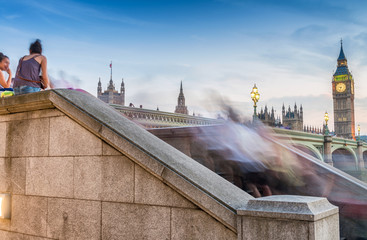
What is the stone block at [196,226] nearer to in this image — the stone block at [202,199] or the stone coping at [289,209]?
the stone block at [202,199]

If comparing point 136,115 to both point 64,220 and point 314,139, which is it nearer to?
point 314,139

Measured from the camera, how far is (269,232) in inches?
132

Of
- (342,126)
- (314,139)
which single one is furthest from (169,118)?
(342,126)

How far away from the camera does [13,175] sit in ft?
19.8

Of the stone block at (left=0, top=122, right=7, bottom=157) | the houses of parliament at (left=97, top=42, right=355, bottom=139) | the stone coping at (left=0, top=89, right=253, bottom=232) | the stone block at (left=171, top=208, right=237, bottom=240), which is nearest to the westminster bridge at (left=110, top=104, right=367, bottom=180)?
the stone block at (left=0, top=122, right=7, bottom=157)

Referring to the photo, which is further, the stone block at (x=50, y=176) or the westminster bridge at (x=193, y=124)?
the westminster bridge at (x=193, y=124)

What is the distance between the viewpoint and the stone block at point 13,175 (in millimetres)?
5906

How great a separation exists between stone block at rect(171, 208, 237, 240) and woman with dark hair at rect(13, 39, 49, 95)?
386 cm

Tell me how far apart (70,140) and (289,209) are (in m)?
3.43

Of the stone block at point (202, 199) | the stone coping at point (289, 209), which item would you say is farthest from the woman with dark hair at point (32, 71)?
the stone coping at point (289, 209)

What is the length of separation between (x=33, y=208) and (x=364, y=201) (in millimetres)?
12628

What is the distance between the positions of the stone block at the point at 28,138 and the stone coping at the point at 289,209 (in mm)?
3584

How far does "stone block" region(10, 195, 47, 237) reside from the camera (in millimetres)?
5551

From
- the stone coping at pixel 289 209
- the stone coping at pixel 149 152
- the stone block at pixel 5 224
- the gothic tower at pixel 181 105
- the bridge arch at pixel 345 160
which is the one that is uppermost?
the gothic tower at pixel 181 105
